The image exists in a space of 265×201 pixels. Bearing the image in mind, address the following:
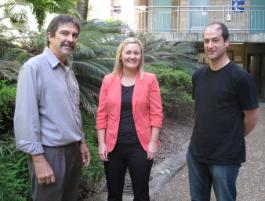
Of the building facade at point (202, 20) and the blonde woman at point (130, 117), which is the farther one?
the building facade at point (202, 20)

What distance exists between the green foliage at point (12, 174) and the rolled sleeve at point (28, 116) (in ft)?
2.69

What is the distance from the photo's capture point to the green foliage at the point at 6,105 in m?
4.77

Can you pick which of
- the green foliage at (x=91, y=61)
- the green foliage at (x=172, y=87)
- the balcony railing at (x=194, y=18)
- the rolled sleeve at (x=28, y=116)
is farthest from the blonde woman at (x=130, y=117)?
the balcony railing at (x=194, y=18)

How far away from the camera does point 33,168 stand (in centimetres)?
332

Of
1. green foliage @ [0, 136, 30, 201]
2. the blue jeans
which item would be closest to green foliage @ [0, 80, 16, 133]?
green foliage @ [0, 136, 30, 201]

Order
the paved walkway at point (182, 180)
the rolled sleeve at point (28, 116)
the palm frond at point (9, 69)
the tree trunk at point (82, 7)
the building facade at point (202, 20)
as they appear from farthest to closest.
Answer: the building facade at point (202, 20) → the tree trunk at point (82, 7) → the paved walkway at point (182, 180) → the palm frond at point (9, 69) → the rolled sleeve at point (28, 116)

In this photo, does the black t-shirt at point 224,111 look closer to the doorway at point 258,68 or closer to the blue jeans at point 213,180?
the blue jeans at point 213,180

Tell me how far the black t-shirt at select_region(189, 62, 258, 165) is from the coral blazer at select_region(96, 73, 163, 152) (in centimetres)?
44

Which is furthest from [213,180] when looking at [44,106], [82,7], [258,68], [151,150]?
[258,68]

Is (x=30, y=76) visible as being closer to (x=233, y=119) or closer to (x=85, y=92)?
(x=233, y=119)

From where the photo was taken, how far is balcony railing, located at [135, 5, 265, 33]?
62.8 feet

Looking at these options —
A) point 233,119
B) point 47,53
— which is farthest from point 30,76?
point 233,119

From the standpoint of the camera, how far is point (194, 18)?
20.4 meters

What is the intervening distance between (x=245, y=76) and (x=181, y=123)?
7395 mm
